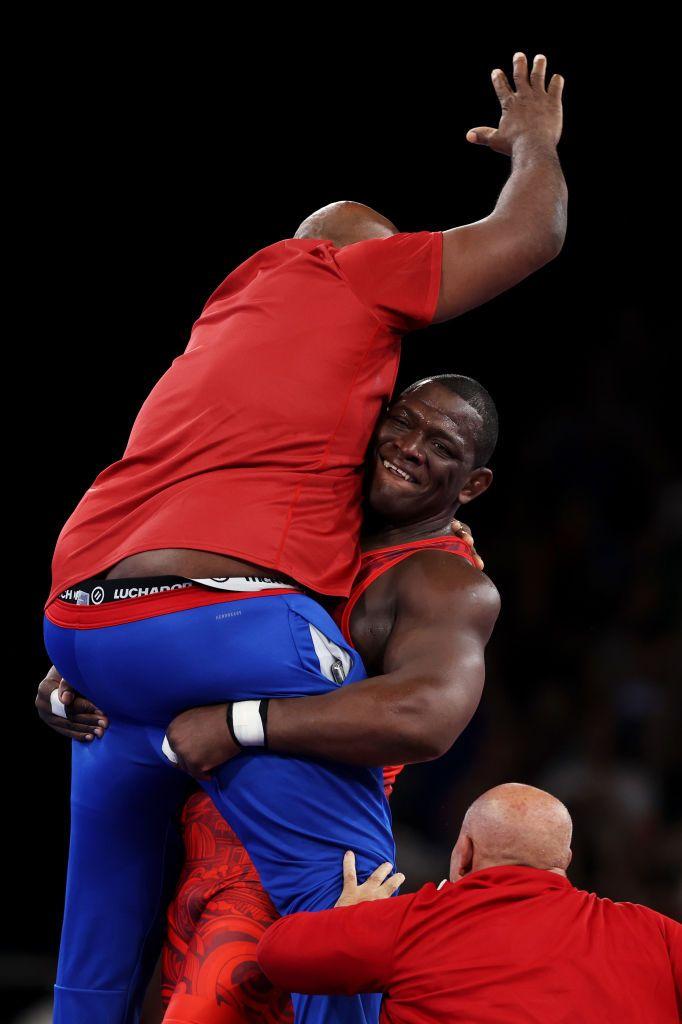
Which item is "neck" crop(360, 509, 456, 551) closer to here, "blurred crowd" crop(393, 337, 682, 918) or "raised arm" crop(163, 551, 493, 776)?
"raised arm" crop(163, 551, 493, 776)

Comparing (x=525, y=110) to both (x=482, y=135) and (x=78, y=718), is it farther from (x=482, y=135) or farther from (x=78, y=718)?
(x=78, y=718)

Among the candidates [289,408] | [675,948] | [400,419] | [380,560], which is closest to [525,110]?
[400,419]

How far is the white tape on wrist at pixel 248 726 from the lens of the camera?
1.89 m

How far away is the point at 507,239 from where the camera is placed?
2.10 metres

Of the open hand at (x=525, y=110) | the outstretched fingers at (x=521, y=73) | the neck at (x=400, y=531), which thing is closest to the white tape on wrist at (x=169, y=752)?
the neck at (x=400, y=531)

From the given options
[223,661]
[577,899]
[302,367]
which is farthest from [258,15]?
[577,899]

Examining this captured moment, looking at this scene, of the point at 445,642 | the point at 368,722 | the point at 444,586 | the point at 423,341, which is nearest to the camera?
the point at 368,722

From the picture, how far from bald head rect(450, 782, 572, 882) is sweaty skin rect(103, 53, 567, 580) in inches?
20.4

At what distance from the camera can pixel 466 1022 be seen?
5.70 feet

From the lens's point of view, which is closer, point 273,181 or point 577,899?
point 577,899

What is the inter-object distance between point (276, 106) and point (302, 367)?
375 cm

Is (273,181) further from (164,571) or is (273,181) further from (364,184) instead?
(164,571)

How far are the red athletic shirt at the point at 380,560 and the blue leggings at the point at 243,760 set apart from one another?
6.6 inches

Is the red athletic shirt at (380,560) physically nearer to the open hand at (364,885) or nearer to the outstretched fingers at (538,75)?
the open hand at (364,885)
